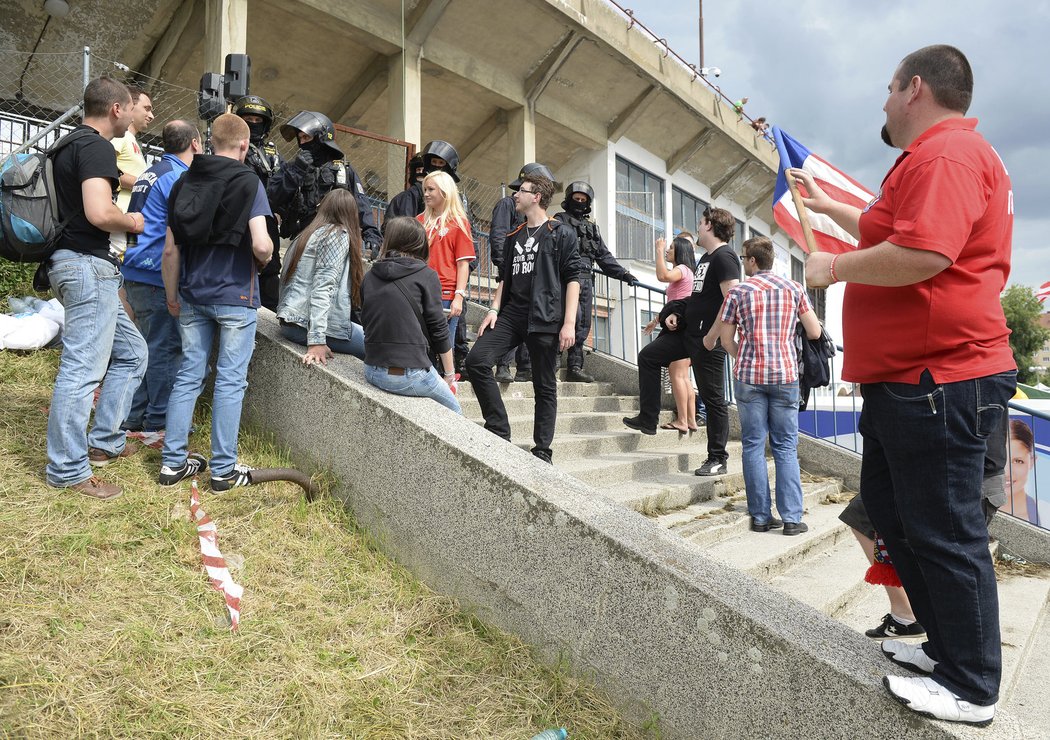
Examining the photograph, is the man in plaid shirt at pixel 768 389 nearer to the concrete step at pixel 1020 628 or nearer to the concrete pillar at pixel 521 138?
the concrete step at pixel 1020 628

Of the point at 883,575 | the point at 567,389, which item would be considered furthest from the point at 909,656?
the point at 567,389

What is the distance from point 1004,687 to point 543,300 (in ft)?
9.88

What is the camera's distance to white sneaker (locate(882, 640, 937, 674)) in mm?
1957

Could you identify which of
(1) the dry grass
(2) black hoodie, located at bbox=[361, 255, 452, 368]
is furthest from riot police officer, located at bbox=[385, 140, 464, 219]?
(1) the dry grass

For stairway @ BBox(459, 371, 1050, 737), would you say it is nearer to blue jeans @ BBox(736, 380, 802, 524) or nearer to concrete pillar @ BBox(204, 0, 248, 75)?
blue jeans @ BBox(736, 380, 802, 524)

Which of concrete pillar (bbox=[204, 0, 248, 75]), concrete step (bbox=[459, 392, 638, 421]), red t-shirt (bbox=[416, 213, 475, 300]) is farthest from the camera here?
concrete pillar (bbox=[204, 0, 248, 75])

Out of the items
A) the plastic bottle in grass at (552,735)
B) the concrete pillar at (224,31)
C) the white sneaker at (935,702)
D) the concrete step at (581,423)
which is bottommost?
the plastic bottle in grass at (552,735)

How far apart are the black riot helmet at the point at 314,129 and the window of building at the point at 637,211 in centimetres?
1289

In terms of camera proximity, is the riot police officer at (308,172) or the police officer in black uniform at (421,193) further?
the police officer in black uniform at (421,193)

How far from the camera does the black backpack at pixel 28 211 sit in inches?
122

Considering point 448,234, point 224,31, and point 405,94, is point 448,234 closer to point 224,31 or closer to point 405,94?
point 224,31

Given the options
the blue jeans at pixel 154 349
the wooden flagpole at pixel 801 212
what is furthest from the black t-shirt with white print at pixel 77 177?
the wooden flagpole at pixel 801 212

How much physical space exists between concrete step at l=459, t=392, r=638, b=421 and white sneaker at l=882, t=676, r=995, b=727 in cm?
366

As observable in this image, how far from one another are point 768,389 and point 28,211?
413cm
